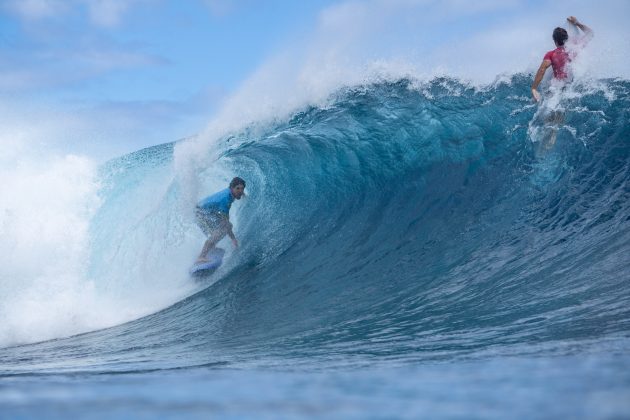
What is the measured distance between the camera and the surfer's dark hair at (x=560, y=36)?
840 cm

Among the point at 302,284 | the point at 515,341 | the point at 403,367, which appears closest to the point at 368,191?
the point at 302,284

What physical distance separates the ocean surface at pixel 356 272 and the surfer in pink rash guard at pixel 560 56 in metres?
0.51

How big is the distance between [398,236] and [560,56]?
327cm

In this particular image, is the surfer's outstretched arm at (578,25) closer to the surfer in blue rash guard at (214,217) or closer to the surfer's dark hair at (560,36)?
the surfer's dark hair at (560,36)

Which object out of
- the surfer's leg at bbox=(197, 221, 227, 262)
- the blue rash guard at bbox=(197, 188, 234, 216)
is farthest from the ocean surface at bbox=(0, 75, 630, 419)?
the blue rash guard at bbox=(197, 188, 234, 216)

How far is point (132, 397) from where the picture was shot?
7.04 ft

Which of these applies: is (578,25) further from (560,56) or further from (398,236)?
(398,236)

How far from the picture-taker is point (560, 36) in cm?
843

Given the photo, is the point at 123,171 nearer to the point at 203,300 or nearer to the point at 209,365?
the point at 203,300

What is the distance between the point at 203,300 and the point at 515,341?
14.9 feet

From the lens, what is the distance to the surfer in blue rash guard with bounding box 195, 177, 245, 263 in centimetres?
849

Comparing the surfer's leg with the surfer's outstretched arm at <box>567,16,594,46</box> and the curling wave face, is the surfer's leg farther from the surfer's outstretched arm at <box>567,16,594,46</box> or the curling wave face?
the surfer's outstretched arm at <box>567,16,594,46</box>

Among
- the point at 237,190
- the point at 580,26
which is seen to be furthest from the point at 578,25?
the point at 237,190

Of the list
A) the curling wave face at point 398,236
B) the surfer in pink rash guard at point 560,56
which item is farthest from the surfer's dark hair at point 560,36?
the curling wave face at point 398,236
